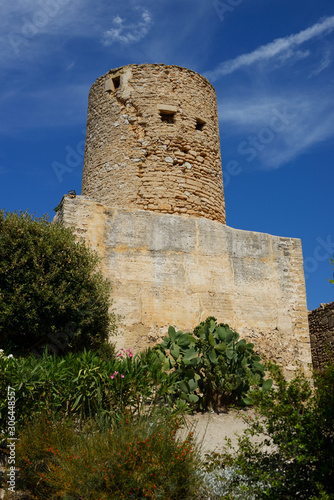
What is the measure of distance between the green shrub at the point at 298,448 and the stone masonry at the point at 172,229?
13.7ft

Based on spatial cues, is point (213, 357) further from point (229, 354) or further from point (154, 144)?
point (154, 144)

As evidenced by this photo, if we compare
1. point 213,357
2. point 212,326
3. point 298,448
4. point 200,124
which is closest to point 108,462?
point 298,448

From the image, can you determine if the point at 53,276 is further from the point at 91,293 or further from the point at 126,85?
the point at 126,85

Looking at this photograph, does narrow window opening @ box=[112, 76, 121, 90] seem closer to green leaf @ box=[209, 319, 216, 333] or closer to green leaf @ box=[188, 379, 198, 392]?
green leaf @ box=[209, 319, 216, 333]

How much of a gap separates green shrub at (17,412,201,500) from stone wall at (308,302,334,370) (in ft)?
27.9

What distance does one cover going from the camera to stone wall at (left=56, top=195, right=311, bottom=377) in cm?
852

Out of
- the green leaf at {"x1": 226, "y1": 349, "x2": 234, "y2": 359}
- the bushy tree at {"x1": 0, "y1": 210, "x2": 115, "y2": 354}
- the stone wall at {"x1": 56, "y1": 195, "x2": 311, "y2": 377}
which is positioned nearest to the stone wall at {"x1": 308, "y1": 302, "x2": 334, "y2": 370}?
the stone wall at {"x1": 56, "y1": 195, "x2": 311, "y2": 377}

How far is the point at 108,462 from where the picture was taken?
14.9 ft

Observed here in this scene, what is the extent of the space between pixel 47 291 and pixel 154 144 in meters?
4.51

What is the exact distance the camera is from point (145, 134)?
33.7 ft

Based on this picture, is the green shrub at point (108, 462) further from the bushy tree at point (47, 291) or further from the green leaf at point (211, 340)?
the green leaf at point (211, 340)

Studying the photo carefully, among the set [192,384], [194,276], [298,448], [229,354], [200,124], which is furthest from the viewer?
[200,124]

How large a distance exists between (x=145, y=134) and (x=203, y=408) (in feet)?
19.3

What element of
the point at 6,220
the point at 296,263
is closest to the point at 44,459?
the point at 6,220
